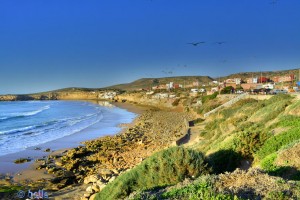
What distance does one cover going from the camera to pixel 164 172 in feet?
28.7

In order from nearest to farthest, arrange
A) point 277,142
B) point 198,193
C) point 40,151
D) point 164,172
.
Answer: point 198,193 < point 164,172 < point 277,142 < point 40,151

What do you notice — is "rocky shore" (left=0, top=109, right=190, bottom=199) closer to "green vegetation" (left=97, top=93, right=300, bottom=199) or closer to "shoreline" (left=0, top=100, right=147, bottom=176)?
"shoreline" (left=0, top=100, right=147, bottom=176)

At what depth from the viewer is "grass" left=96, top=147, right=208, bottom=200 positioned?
28.4 ft

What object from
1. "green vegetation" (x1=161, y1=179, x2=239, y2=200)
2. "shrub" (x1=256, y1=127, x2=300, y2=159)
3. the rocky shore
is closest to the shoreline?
the rocky shore

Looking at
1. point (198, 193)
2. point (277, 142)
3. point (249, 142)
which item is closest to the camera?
point (198, 193)

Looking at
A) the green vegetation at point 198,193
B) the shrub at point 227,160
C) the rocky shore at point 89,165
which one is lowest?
the rocky shore at point 89,165

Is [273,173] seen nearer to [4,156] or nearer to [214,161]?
[214,161]

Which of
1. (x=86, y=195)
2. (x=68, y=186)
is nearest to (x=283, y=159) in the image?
(x=86, y=195)

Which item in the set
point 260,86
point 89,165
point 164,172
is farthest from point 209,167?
point 260,86

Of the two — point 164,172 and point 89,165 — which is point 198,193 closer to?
point 164,172

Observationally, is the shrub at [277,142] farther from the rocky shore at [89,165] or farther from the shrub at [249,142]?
the rocky shore at [89,165]

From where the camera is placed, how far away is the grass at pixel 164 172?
8.66 meters

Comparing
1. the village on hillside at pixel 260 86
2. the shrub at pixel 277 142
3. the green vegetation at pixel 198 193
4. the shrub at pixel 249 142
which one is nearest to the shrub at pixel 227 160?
the shrub at pixel 249 142

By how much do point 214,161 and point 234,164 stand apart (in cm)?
68
